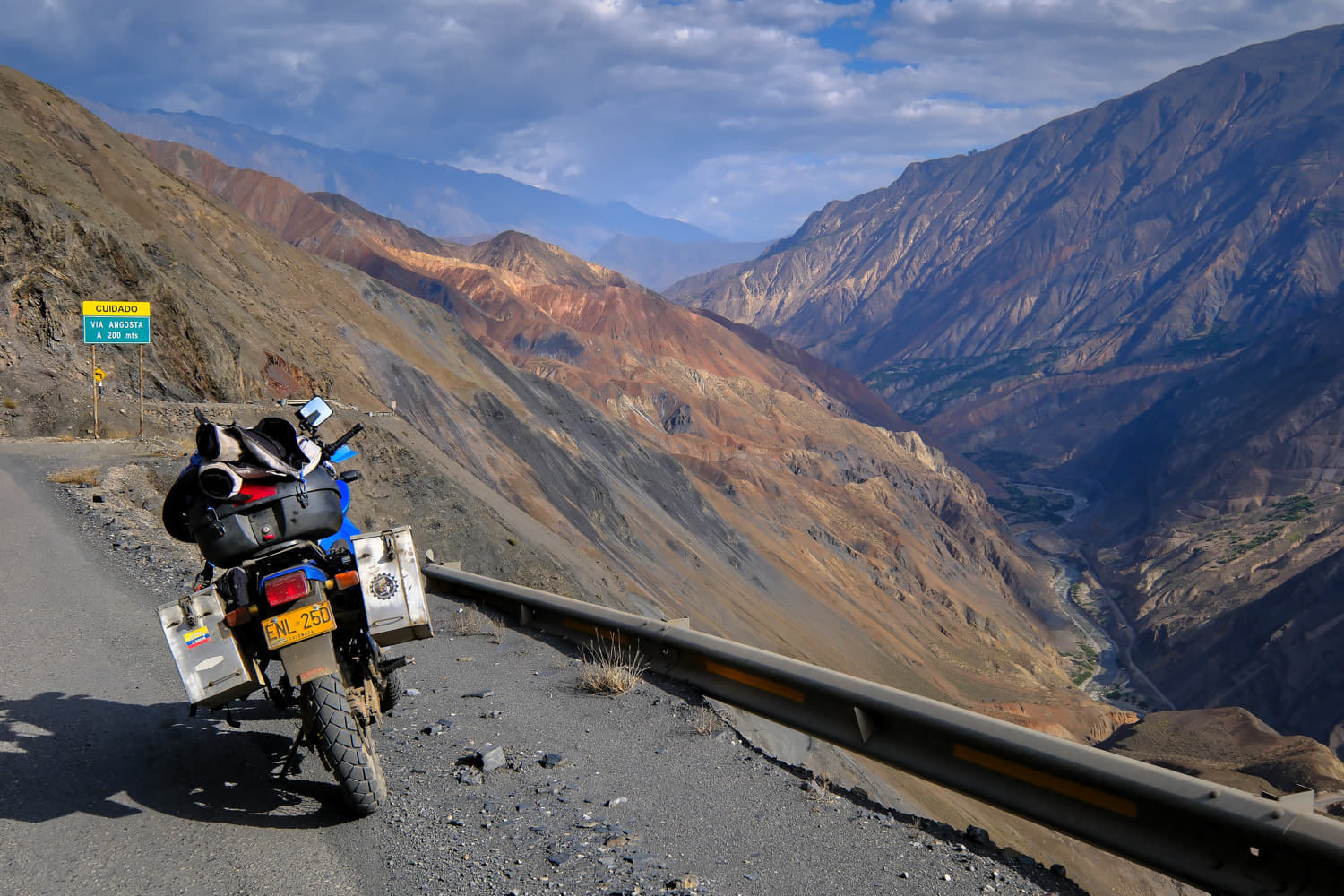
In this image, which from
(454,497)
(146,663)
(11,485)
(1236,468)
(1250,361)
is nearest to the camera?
(146,663)

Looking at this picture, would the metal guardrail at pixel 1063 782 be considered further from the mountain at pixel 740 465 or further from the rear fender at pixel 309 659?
the mountain at pixel 740 465

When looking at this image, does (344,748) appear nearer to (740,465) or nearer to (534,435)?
(534,435)

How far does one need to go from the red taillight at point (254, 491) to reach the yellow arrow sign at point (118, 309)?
13350 mm

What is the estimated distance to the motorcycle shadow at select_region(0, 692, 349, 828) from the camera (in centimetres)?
419

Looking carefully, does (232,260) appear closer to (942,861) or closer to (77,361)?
(77,361)

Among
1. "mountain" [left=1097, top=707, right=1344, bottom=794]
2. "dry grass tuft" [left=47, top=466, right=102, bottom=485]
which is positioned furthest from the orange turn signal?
"mountain" [left=1097, top=707, right=1344, bottom=794]

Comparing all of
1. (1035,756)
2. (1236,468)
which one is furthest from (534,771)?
A: (1236,468)

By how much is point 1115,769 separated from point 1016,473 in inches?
7577

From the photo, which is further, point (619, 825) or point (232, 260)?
point (232, 260)

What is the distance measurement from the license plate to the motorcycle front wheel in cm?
21

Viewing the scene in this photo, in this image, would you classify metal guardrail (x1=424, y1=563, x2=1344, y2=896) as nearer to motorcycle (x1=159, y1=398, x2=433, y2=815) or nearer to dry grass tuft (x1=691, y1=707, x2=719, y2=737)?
dry grass tuft (x1=691, y1=707, x2=719, y2=737)

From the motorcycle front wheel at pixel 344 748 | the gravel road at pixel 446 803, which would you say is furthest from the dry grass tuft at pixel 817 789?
the motorcycle front wheel at pixel 344 748

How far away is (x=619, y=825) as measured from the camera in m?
4.12

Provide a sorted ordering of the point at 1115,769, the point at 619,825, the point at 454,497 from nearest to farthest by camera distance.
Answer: the point at 1115,769
the point at 619,825
the point at 454,497
